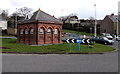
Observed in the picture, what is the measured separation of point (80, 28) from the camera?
8569 centimetres

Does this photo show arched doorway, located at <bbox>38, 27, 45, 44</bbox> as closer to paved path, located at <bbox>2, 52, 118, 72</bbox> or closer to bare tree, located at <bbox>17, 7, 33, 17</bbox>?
paved path, located at <bbox>2, 52, 118, 72</bbox>

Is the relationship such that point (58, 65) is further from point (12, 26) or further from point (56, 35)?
point (12, 26)

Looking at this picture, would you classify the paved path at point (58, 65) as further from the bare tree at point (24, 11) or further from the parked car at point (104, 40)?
the bare tree at point (24, 11)

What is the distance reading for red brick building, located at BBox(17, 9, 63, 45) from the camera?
26.1m

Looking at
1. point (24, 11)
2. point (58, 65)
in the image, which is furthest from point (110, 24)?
point (58, 65)

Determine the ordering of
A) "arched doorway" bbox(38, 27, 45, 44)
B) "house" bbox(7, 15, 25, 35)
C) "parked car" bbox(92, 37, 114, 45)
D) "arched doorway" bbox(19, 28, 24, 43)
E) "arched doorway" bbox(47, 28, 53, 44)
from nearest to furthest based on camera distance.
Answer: "arched doorway" bbox(38, 27, 45, 44) < "arched doorway" bbox(47, 28, 53, 44) < "arched doorway" bbox(19, 28, 24, 43) < "parked car" bbox(92, 37, 114, 45) < "house" bbox(7, 15, 25, 35)

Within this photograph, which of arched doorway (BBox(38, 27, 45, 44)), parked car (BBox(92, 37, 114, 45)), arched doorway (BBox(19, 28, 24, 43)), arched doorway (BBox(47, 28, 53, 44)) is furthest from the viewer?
parked car (BBox(92, 37, 114, 45))

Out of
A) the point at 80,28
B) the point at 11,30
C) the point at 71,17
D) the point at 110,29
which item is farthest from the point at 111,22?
the point at 71,17

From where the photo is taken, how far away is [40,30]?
1041 inches

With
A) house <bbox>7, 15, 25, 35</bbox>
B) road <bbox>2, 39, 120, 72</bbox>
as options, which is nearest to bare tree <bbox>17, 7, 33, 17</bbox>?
house <bbox>7, 15, 25, 35</bbox>

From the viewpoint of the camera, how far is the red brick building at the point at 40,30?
26.1 meters

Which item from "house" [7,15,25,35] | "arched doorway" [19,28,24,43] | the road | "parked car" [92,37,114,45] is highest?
"house" [7,15,25,35]

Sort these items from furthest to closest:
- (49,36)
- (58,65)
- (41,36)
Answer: (49,36)
(41,36)
(58,65)

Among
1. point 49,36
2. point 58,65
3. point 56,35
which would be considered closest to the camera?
point 58,65
